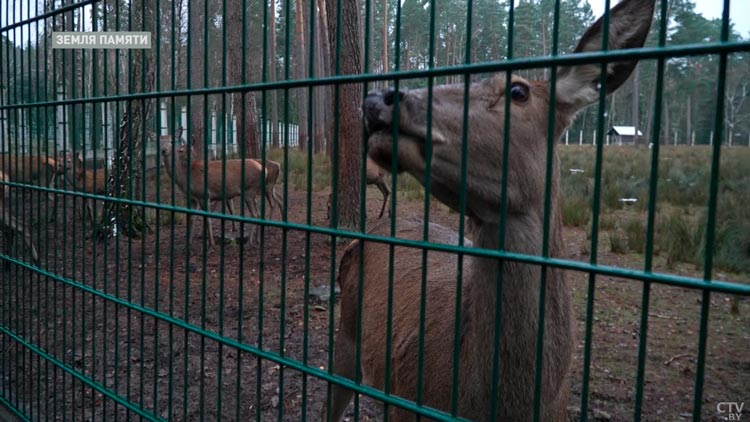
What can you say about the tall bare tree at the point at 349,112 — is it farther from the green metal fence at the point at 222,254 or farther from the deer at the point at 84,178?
the deer at the point at 84,178

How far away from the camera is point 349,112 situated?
374 inches

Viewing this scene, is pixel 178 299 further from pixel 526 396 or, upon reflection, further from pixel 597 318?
pixel 526 396

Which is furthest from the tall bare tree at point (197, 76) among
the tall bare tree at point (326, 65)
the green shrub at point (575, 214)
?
the green shrub at point (575, 214)

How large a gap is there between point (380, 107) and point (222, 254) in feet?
2.89

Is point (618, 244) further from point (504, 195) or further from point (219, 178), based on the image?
point (504, 195)

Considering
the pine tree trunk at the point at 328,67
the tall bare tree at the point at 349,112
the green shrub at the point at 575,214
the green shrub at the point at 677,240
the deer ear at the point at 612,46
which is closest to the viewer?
the deer ear at the point at 612,46

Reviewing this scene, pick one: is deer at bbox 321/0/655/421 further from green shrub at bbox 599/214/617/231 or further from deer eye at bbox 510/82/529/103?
green shrub at bbox 599/214/617/231

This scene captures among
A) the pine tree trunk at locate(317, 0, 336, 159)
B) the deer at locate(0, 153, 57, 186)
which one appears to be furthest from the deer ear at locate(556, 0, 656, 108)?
the pine tree trunk at locate(317, 0, 336, 159)

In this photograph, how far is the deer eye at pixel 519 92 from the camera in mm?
2180

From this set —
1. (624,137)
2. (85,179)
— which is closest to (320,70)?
(624,137)

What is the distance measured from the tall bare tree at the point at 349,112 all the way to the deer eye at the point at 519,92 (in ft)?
22.6

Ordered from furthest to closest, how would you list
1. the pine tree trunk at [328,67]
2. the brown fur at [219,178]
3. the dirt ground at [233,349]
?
the brown fur at [219,178] < the pine tree trunk at [328,67] < the dirt ground at [233,349]

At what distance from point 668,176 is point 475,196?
1511cm

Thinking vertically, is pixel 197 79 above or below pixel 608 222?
above
